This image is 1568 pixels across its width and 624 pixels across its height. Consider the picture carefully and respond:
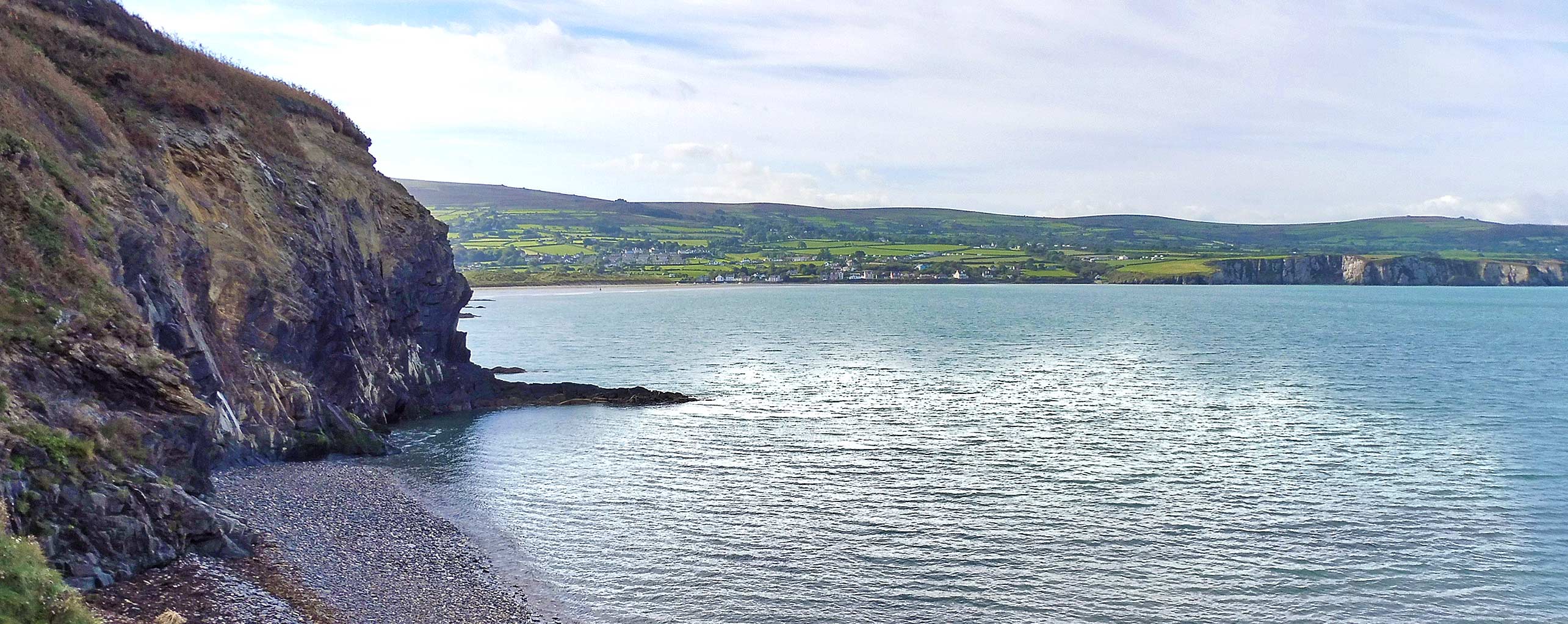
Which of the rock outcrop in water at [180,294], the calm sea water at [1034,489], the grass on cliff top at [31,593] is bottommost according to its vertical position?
the calm sea water at [1034,489]

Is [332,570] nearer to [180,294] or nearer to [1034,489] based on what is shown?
[180,294]

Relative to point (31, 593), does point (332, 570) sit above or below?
below

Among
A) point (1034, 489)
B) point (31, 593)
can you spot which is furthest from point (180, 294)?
point (1034, 489)

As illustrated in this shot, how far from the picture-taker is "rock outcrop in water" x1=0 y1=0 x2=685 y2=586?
20.8 metres

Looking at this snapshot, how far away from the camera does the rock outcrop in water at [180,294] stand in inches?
819

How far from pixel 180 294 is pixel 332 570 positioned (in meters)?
13.1

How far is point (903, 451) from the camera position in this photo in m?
42.6

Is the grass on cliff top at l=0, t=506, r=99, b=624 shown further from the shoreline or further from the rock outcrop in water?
the rock outcrop in water

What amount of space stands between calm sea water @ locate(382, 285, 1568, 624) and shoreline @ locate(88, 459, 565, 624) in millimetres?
1509

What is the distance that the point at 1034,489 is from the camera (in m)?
35.9

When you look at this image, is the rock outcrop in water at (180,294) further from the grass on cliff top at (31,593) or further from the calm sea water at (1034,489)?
the calm sea water at (1034,489)

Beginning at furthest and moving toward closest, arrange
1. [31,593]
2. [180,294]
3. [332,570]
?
[180,294]
[332,570]
[31,593]

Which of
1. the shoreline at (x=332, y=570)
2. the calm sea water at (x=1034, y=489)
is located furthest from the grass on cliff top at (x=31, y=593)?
the calm sea water at (x=1034, y=489)

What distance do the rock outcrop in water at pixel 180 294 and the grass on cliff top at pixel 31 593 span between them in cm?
248
